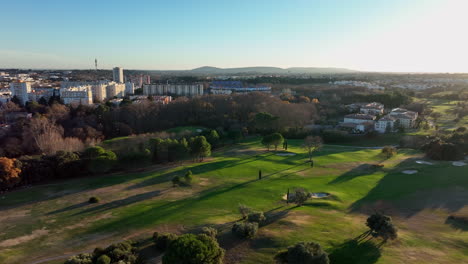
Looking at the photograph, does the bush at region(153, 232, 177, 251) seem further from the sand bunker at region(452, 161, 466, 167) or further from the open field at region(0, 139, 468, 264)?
the sand bunker at region(452, 161, 466, 167)

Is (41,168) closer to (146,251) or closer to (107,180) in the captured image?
(107,180)

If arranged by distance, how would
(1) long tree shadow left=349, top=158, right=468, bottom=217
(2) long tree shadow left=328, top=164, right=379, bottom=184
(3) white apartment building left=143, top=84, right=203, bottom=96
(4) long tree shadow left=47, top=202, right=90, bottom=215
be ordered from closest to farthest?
(4) long tree shadow left=47, top=202, right=90, bottom=215 → (1) long tree shadow left=349, top=158, right=468, bottom=217 → (2) long tree shadow left=328, top=164, right=379, bottom=184 → (3) white apartment building left=143, top=84, right=203, bottom=96

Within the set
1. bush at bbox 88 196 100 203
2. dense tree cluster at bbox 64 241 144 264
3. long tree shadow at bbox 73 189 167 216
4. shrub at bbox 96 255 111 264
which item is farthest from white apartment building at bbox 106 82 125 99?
shrub at bbox 96 255 111 264

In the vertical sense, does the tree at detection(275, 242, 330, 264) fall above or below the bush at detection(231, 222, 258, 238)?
above

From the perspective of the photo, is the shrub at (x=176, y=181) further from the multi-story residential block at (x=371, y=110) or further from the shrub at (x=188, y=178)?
the multi-story residential block at (x=371, y=110)

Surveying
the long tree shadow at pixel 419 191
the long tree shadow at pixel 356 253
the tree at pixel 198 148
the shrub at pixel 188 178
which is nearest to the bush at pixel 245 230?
the long tree shadow at pixel 356 253

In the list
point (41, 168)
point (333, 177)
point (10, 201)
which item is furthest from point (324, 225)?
point (41, 168)
